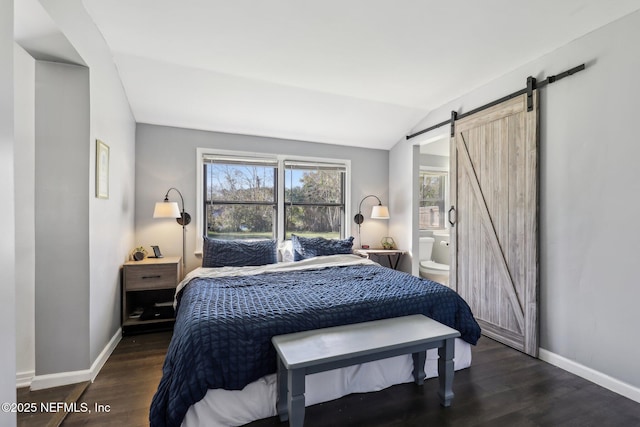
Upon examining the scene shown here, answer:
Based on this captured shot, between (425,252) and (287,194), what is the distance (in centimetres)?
248

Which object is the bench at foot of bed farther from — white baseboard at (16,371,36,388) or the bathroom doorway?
the bathroom doorway

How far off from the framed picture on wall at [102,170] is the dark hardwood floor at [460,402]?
1.35 m

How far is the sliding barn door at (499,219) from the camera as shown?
2.50 meters

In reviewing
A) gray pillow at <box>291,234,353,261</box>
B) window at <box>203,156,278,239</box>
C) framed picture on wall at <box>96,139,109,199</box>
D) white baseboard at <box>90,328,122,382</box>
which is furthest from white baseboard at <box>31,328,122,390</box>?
gray pillow at <box>291,234,353,261</box>

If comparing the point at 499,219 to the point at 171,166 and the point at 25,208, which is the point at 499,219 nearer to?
the point at 171,166

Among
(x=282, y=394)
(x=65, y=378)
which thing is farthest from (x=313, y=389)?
(x=65, y=378)

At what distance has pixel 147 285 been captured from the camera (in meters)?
2.88

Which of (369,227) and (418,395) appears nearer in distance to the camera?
(418,395)

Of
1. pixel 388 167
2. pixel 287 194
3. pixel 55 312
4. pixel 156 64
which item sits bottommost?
pixel 55 312

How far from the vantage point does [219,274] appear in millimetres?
2814

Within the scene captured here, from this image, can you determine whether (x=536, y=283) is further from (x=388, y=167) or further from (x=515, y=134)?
(x=388, y=167)

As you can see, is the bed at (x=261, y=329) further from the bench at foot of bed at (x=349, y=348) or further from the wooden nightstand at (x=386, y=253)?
the wooden nightstand at (x=386, y=253)

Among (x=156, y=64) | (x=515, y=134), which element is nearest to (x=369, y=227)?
(x=515, y=134)

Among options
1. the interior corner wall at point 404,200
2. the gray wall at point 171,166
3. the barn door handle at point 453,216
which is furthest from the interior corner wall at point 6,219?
the interior corner wall at point 404,200
